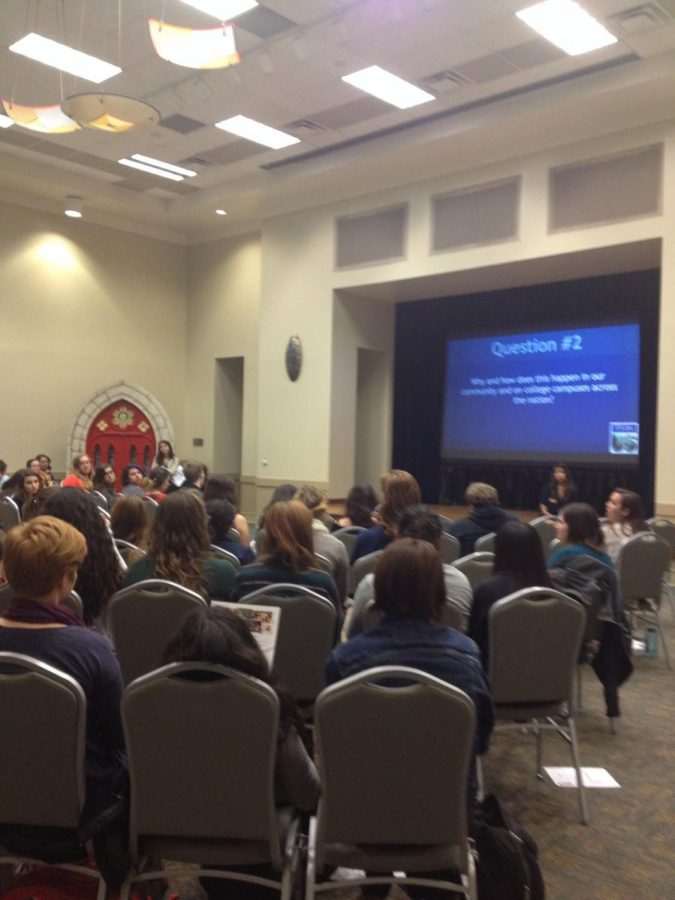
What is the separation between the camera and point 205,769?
1.94 metres

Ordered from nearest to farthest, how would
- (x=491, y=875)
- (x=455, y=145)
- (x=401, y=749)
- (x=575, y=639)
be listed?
(x=401, y=749) → (x=491, y=875) → (x=575, y=639) → (x=455, y=145)

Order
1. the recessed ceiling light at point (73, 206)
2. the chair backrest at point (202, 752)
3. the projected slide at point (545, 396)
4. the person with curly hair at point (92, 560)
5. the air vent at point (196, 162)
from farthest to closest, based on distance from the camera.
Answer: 1. the recessed ceiling light at point (73, 206)
2. the air vent at point (196, 162)
3. the projected slide at point (545, 396)
4. the person with curly hair at point (92, 560)
5. the chair backrest at point (202, 752)

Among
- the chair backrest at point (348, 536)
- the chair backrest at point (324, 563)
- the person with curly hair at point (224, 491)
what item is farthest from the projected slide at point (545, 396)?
the chair backrest at point (324, 563)

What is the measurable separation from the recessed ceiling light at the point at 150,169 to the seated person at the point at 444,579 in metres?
8.51

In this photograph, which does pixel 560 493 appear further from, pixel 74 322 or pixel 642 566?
pixel 74 322

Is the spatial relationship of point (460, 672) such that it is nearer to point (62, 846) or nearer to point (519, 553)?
point (62, 846)

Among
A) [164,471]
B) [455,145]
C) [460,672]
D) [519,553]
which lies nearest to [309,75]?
[455,145]

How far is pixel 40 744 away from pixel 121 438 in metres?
11.0

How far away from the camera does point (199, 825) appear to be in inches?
77.6

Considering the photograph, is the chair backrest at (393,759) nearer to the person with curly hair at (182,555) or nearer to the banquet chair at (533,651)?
the banquet chair at (533,651)

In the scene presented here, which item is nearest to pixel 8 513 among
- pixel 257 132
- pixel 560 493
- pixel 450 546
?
pixel 450 546

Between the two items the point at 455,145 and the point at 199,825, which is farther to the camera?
the point at 455,145

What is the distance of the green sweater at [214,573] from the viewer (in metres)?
3.46

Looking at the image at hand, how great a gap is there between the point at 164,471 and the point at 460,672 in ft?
20.9
